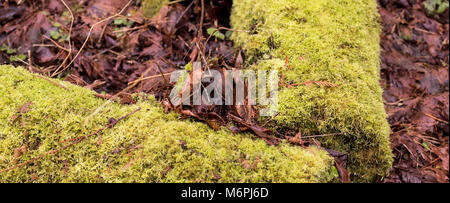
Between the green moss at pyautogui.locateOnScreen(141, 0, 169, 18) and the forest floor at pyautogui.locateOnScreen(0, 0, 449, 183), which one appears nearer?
the forest floor at pyautogui.locateOnScreen(0, 0, 449, 183)

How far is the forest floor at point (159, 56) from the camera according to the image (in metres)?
2.82

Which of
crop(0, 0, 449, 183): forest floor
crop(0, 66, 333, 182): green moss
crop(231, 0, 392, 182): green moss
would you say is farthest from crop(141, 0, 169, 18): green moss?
crop(0, 66, 333, 182): green moss

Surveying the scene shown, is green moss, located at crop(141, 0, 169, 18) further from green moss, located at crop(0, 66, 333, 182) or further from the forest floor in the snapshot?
green moss, located at crop(0, 66, 333, 182)

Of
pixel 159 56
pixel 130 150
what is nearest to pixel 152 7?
pixel 159 56

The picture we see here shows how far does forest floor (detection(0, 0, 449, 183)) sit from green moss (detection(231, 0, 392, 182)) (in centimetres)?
41

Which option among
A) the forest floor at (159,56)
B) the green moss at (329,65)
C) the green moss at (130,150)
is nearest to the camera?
the green moss at (130,150)

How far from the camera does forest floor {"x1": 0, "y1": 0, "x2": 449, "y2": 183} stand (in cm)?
282

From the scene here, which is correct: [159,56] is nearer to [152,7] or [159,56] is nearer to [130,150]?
[152,7]

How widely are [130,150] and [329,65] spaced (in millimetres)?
1795

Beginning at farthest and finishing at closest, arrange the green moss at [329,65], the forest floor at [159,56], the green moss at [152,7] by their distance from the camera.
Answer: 1. the green moss at [152,7]
2. the forest floor at [159,56]
3. the green moss at [329,65]

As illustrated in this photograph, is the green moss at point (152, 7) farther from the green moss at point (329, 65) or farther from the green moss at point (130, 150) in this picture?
the green moss at point (130, 150)

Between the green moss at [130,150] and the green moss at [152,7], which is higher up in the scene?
the green moss at [152,7]

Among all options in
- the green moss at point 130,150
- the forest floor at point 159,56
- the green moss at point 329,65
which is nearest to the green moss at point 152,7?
the forest floor at point 159,56

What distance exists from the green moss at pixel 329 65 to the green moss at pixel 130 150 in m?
0.36
